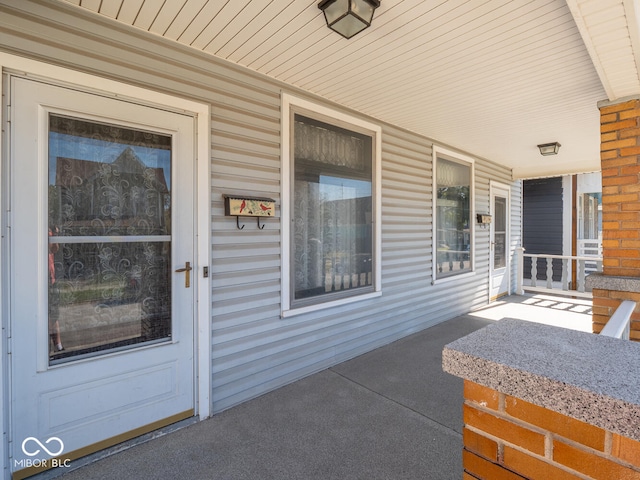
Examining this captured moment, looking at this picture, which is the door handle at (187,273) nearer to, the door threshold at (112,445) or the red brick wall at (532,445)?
the door threshold at (112,445)

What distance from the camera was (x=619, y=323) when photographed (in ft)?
5.98

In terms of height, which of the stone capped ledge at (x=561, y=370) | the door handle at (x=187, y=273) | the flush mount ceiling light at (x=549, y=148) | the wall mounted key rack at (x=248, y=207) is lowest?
the stone capped ledge at (x=561, y=370)

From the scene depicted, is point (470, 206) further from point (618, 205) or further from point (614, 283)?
point (614, 283)

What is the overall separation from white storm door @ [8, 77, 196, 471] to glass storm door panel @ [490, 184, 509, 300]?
549 centimetres

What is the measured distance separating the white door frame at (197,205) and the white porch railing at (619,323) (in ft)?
7.31

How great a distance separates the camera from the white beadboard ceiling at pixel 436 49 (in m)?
1.95

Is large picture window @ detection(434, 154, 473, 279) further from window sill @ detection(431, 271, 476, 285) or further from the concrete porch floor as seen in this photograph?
the concrete porch floor

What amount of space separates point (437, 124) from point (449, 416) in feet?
10.2

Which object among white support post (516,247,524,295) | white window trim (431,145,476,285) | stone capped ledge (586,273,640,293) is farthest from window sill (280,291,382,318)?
white support post (516,247,524,295)

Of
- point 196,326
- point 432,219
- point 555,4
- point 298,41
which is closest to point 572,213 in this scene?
point 432,219

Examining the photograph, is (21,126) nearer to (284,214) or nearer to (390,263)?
(284,214)

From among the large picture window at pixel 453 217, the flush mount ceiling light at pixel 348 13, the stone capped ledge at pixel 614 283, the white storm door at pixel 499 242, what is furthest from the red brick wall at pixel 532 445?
the white storm door at pixel 499 242

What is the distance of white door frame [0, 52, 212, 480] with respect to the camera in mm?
1747

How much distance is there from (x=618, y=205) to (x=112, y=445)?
3.98 m
